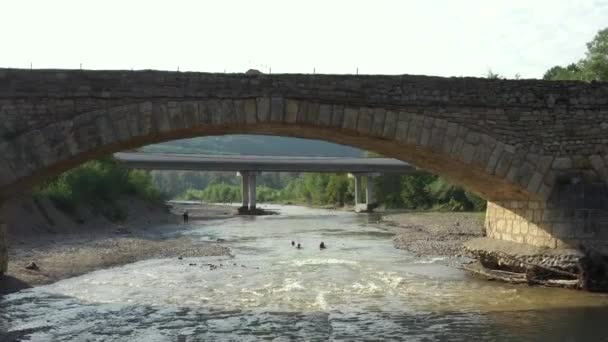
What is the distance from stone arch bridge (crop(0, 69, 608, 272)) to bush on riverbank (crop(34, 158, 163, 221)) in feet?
64.9

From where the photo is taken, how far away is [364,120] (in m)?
13.4

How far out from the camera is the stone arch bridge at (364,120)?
1223 centimetres

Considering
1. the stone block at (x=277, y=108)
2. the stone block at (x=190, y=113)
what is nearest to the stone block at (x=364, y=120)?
the stone block at (x=277, y=108)

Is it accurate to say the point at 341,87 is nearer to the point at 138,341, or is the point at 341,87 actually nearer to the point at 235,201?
the point at 138,341

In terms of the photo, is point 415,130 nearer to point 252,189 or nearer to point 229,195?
point 252,189

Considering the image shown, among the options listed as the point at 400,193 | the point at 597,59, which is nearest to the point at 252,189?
the point at 400,193

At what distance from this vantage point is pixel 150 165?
56938 mm

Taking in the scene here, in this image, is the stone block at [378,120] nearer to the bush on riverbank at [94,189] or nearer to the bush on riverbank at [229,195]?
the bush on riverbank at [94,189]

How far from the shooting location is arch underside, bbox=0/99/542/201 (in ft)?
39.6

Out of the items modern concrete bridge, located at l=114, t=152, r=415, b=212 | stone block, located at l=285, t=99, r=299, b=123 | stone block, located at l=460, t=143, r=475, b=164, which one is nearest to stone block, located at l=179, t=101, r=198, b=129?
stone block, located at l=285, t=99, r=299, b=123

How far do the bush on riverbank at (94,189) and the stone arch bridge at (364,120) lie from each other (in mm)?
19776

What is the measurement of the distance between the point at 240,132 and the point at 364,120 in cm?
326

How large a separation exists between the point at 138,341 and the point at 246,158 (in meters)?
55.9

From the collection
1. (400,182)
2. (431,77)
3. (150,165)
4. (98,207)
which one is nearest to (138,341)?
(431,77)
